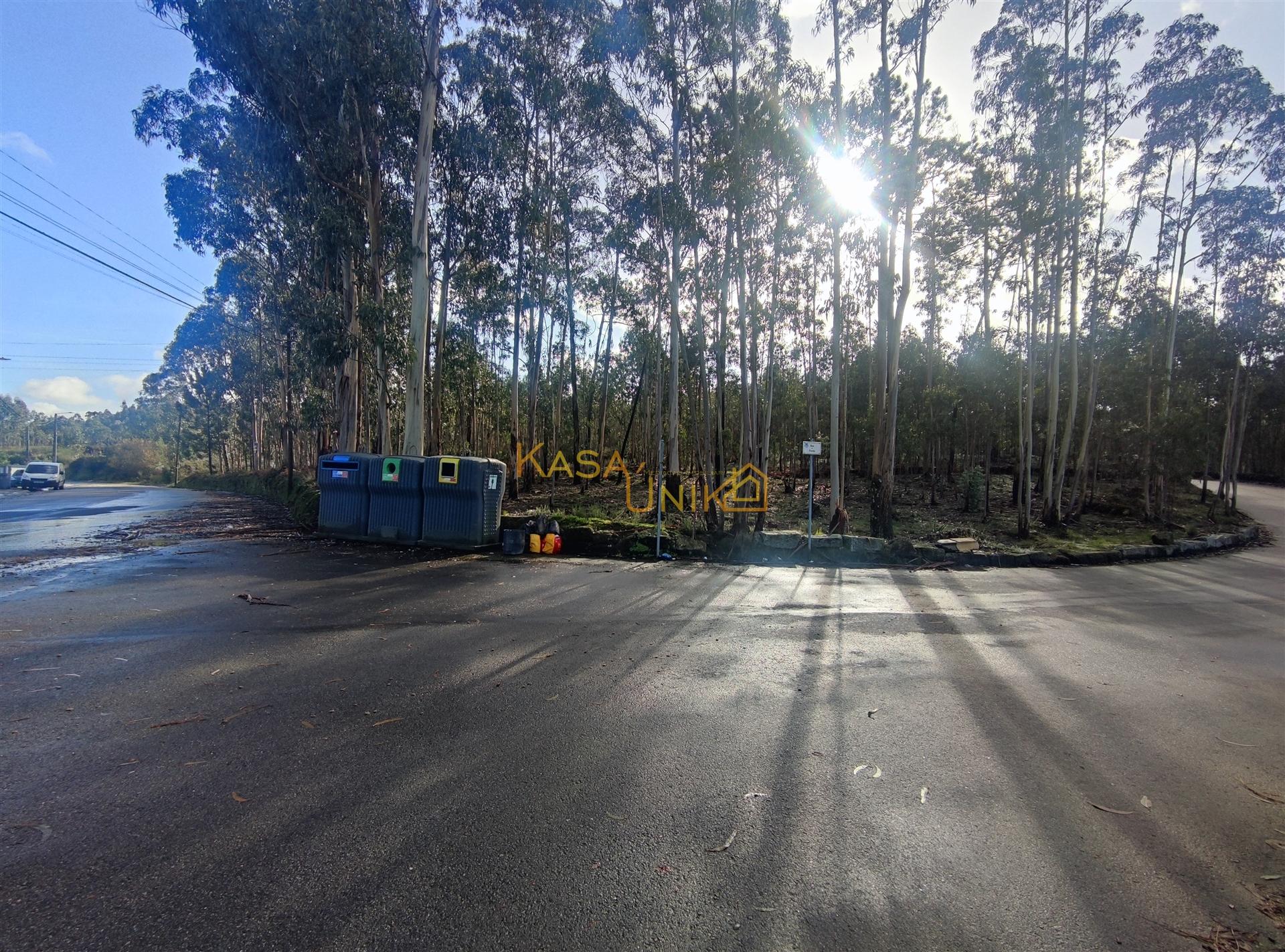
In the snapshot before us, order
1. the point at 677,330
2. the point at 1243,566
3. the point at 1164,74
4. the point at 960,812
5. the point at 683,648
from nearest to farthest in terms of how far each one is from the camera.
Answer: the point at 960,812 → the point at 683,648 → the point at 1243,566 → the point at 677,330 → the point at 1164,74

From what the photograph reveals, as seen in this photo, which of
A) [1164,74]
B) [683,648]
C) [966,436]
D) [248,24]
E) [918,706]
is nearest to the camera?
[918,706]

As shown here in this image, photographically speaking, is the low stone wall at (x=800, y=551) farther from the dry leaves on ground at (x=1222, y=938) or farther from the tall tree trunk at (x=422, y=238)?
the dry leaves on ground at (x=1222, y=938)

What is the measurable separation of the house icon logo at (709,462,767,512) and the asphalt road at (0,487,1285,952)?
8584 mm

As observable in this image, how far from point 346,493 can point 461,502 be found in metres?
2.94

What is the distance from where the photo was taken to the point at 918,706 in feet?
13.6

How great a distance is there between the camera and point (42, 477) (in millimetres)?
31375

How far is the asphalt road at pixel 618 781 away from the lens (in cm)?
211

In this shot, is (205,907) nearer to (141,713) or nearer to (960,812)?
(141,713)

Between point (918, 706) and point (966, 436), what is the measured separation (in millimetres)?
22334

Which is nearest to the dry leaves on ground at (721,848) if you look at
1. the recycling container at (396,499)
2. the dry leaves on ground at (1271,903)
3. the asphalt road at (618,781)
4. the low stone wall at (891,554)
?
the asphalt road at (618,781)

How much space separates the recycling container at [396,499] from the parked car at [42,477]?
33.9 metres

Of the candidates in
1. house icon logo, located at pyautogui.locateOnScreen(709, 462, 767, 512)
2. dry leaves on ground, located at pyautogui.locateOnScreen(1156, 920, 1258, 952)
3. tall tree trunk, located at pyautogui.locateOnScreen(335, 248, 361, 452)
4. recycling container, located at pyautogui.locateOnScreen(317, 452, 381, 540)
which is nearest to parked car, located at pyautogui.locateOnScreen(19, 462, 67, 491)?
tall tree trunk, located at pyautogui.locateOnScreen(335, 248, 361, 452)

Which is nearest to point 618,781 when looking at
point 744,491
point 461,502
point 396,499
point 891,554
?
point 461,502

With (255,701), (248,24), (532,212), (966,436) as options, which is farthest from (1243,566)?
(248,24)
